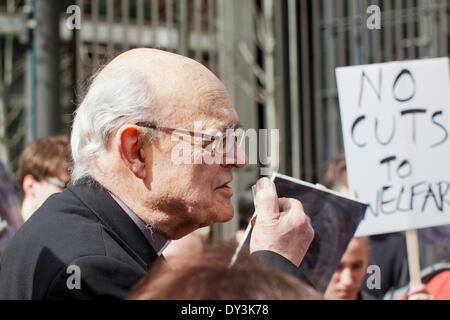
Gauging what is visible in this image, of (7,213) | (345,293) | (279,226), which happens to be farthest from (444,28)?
(279,226)

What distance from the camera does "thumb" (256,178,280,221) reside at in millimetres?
1639

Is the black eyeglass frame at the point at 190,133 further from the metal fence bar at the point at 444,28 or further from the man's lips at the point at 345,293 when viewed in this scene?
the metal fence bar at the point at 444,28

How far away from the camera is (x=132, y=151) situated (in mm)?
1674

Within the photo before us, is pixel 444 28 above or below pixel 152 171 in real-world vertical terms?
above

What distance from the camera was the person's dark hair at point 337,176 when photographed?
3.14m

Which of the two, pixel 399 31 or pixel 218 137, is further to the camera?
pixel 399 31

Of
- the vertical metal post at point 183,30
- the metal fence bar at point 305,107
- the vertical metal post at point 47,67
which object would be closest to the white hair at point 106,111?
the vertical metal post at point 47,67

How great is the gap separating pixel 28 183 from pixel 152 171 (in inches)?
56.2

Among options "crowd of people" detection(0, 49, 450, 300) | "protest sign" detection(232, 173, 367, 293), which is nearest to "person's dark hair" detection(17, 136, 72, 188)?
"crowd of people" detection(0, 49, 450, 300)

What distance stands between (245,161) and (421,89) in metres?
0.90

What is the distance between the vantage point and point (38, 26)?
4.20 meters
